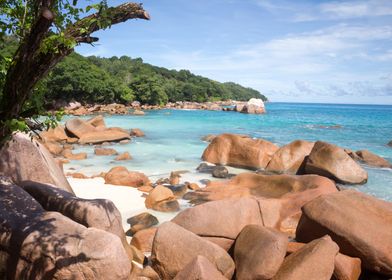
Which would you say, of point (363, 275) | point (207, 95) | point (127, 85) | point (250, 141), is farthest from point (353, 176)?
point (207, 95)

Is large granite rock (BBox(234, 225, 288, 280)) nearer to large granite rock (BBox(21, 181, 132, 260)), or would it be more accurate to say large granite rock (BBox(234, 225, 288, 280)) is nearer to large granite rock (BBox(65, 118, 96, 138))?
large granite rock (BBox(21, 181, 132, 260))

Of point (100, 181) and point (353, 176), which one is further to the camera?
point (353, 176)

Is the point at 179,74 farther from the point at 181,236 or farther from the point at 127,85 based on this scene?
the point at 181,236

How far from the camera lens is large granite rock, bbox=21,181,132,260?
17.3 feet

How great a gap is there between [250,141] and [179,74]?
83237mm

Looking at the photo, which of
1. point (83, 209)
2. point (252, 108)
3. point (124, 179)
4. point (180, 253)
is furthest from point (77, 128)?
point (252, 108)

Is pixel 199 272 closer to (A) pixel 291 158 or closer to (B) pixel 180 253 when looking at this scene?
(B) pixel 180 253

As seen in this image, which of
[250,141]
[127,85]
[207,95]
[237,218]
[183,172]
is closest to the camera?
[237,218]

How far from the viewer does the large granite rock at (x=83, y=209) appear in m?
5.29

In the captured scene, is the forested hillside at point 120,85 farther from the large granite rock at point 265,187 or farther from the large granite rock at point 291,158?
the large granite rock at point 265,187

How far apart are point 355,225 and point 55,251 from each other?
452 centimetres

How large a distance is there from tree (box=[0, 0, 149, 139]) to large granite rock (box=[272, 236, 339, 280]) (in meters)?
3.87

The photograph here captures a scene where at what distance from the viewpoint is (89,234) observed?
4203 millimetres

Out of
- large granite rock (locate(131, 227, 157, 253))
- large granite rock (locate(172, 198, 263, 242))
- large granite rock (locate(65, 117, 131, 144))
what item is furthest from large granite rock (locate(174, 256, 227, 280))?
large granite rock (locate(65, 117, 131, 144))
